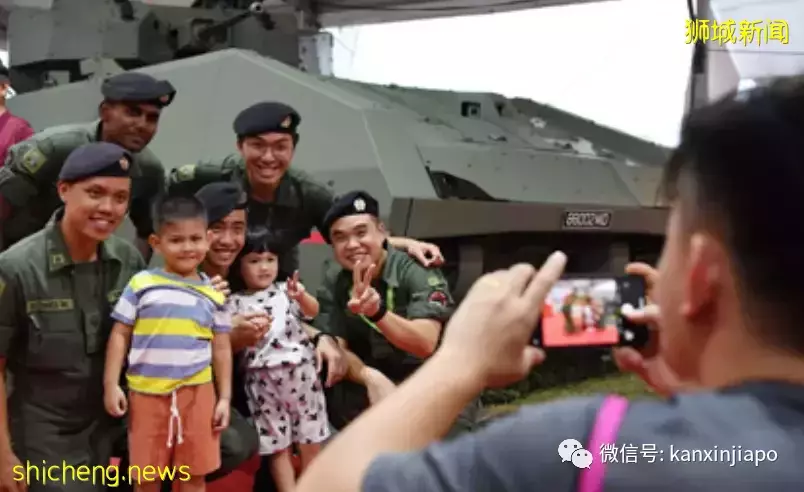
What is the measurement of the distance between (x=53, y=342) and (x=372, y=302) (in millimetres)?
591

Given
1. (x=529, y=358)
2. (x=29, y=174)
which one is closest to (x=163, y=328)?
(x=29, y=174)

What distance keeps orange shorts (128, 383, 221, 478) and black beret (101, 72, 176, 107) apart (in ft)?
1.99

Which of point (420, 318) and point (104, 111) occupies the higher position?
point (104, 111)

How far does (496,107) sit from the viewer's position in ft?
9.39

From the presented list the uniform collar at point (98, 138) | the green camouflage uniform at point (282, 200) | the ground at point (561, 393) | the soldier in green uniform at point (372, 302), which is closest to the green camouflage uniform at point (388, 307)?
the soldier in green uniform at point (372, 302)

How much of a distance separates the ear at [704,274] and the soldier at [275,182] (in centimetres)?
110

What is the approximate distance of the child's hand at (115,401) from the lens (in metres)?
1.55

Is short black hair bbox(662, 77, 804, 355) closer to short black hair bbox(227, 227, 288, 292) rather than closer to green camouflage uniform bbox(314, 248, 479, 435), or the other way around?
green camouflage uniform bbox(314, 248, 479, 435)

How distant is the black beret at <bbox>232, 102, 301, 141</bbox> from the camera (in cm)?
173

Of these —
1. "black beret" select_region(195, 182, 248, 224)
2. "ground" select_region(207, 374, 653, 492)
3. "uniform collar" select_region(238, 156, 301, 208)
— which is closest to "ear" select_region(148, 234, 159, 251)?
"black beret" select_region(195, 182, 248, 224)

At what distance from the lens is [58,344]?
1.55m

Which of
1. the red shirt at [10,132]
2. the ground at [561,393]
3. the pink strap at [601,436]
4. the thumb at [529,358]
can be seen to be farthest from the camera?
the red shirt at [10,132]

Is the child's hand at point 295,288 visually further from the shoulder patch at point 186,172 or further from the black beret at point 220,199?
the shoulder patch at point 186,172

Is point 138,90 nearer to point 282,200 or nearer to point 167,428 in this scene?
point 282,200
